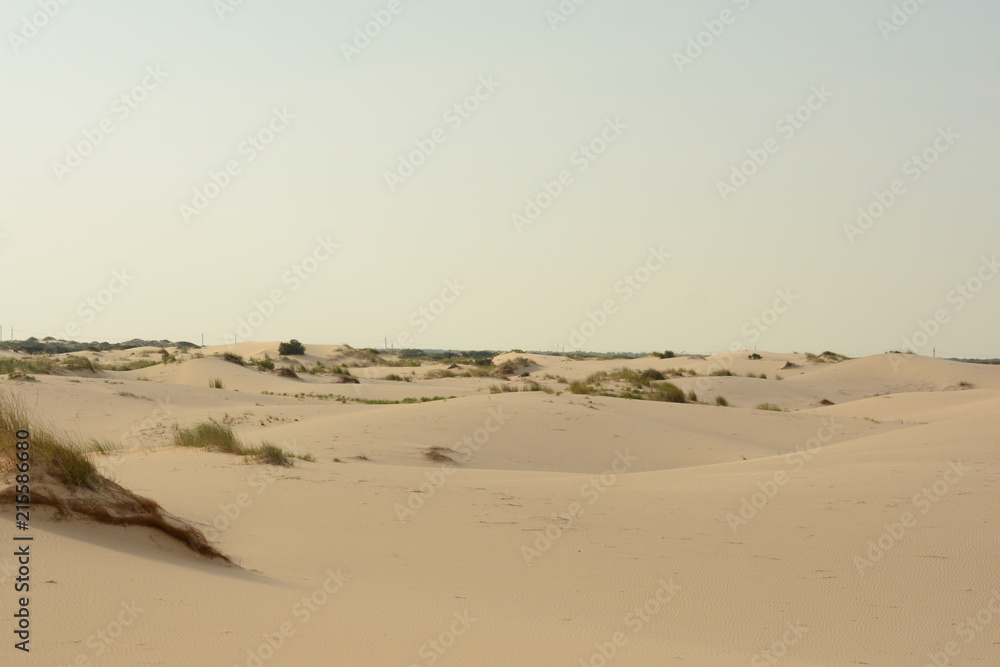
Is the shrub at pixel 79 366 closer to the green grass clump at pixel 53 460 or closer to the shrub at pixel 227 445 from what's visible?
the shrub at pixel 227 445

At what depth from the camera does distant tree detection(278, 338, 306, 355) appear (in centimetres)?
5138

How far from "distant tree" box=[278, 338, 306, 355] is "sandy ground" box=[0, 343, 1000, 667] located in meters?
36.1

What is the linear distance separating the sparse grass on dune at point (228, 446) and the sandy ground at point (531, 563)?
309 mm

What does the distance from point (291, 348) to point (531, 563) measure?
47070 mm

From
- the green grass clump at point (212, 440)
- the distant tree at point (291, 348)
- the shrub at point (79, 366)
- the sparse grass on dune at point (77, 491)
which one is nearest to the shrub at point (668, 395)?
the green grass clump at point (212, 440)

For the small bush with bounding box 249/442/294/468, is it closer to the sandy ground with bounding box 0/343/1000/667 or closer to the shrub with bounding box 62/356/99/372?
the sandy ground with bounding box 0/343/1000/667

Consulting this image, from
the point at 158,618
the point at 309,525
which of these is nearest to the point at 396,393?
the point at 309,525

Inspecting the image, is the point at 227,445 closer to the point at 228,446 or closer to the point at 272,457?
the point at 228,446

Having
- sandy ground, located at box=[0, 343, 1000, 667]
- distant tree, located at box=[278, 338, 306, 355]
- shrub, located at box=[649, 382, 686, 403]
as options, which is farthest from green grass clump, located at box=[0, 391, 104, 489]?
distant tree, located at box=[278, 338, 306, 355]

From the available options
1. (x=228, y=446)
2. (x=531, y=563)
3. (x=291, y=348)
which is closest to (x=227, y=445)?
(x=228, y=446)

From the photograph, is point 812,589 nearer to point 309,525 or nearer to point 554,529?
point 554,529

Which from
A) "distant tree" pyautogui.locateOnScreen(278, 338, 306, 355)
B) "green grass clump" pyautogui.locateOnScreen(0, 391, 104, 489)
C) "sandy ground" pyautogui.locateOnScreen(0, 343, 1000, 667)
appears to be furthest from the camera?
"distant tree" pyautogui.locateOnScreen(278, 338, 306, 355)

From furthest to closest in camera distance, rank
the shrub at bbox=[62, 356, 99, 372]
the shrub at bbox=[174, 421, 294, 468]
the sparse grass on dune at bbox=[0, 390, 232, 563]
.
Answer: the shrub at bbox=[62, 356, 99, 372], the shrub at bbox=[174, 421, 294, 468], the sparse grass on dune at bbox=[0, 390, 232, 563]

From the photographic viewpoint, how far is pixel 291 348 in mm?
52156
